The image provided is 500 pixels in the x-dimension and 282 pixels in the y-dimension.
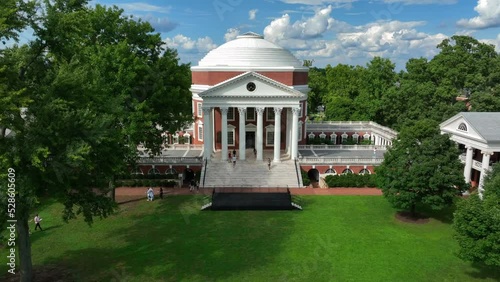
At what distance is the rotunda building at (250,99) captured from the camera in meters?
39.8

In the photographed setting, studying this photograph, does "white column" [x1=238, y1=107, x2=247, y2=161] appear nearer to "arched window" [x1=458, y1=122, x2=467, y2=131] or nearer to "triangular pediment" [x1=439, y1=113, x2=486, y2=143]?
"triangular pediment" [x1=439, y1=113, x2=486, y2=143]

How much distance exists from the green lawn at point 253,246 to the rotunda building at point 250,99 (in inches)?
480

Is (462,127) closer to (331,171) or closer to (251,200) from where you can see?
(331,171)

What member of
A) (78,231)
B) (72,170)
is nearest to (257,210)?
(78,231)

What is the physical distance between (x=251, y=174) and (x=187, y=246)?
623 inches

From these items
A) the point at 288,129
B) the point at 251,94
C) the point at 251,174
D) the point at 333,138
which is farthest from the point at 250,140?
the point at 333,138

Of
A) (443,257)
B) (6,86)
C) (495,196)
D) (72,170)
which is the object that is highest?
(6,86)

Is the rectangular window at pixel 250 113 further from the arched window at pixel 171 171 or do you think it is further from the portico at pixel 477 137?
the portico at pixel 477 137

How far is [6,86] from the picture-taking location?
14266 mm

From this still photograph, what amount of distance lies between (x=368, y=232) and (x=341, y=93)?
159ft

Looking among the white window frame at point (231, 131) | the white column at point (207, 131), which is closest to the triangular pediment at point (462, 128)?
the white window frame at point (231, 131)

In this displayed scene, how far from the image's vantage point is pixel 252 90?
131ft

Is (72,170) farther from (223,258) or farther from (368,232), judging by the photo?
(368,232)

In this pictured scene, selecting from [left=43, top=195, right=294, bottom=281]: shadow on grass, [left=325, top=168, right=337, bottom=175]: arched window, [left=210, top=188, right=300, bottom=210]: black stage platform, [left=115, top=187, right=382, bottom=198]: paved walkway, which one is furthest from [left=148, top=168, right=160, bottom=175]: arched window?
[left=325, top=168, right=337, bottom=175]: arched window
